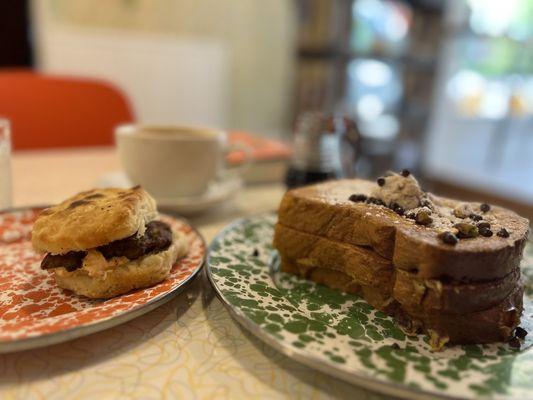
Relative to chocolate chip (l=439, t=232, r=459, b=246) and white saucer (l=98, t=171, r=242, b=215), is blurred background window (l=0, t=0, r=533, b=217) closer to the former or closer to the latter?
white saucer (l=98, t=171, r=242, b=215)

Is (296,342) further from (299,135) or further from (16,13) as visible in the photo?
(16,13)

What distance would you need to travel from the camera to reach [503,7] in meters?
3.51

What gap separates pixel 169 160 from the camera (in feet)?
3.79

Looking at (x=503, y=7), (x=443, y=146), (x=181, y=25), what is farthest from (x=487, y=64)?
(x=181, y=25)

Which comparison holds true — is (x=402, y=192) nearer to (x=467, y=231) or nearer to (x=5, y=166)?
(x=467, y=231)

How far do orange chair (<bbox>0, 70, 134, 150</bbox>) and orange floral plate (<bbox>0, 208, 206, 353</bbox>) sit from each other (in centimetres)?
143

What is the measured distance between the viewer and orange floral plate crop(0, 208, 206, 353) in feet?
1.80

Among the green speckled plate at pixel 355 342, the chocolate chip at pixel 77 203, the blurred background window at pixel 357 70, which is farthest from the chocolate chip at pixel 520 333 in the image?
the blurred background window at pixel 357 70

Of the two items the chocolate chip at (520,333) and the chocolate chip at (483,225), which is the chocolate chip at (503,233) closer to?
the chocolate chip at (483,225)

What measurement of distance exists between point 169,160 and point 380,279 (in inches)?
25.8

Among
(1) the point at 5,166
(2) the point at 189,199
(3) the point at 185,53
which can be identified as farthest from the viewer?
(3) the point at 185,53

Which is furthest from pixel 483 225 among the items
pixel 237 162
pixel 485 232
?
pixel 237 162

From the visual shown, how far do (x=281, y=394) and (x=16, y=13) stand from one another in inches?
116

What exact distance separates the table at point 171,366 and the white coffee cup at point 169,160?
1.63 ft
